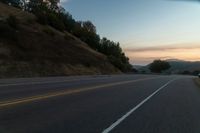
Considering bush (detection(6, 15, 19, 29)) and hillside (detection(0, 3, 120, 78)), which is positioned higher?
bush (detection(6, 15, 19, 29))

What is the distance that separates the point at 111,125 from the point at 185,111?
5.45 metres

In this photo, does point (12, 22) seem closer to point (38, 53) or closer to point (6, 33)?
point (6, 33)

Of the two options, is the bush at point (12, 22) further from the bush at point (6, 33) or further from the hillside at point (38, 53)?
the bush at point (6, 33)

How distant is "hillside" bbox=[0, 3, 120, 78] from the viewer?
61409 mm

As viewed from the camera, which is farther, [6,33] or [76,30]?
[76,30]

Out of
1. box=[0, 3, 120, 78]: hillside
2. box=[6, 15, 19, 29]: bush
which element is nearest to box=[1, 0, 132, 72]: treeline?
box=[0, 3, 120, 78]: hillside

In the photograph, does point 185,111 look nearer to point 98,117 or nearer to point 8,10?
point 98,117

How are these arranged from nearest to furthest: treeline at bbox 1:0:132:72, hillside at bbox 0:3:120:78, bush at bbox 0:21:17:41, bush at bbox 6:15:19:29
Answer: hillside at bbox 0:3:120:78, bush at bbox 0:21:17:41, bush at bbox 6:15:19:29, treeline at bbox 1:0:132:72

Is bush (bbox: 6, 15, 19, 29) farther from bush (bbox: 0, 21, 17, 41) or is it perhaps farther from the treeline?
the treeline

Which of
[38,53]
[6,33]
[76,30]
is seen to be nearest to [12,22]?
[6,33]

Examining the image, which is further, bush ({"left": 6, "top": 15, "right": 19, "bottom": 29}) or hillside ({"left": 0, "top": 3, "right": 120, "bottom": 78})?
bush ({"left": 6, "top": 15, "right": 19, "bottom": 29})

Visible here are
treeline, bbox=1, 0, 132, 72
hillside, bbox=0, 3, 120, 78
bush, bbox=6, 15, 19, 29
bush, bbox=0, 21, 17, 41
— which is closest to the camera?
hillside, bbox=0, 3, 120, 78

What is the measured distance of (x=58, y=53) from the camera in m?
80.1

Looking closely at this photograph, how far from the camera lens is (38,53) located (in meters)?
71.7
